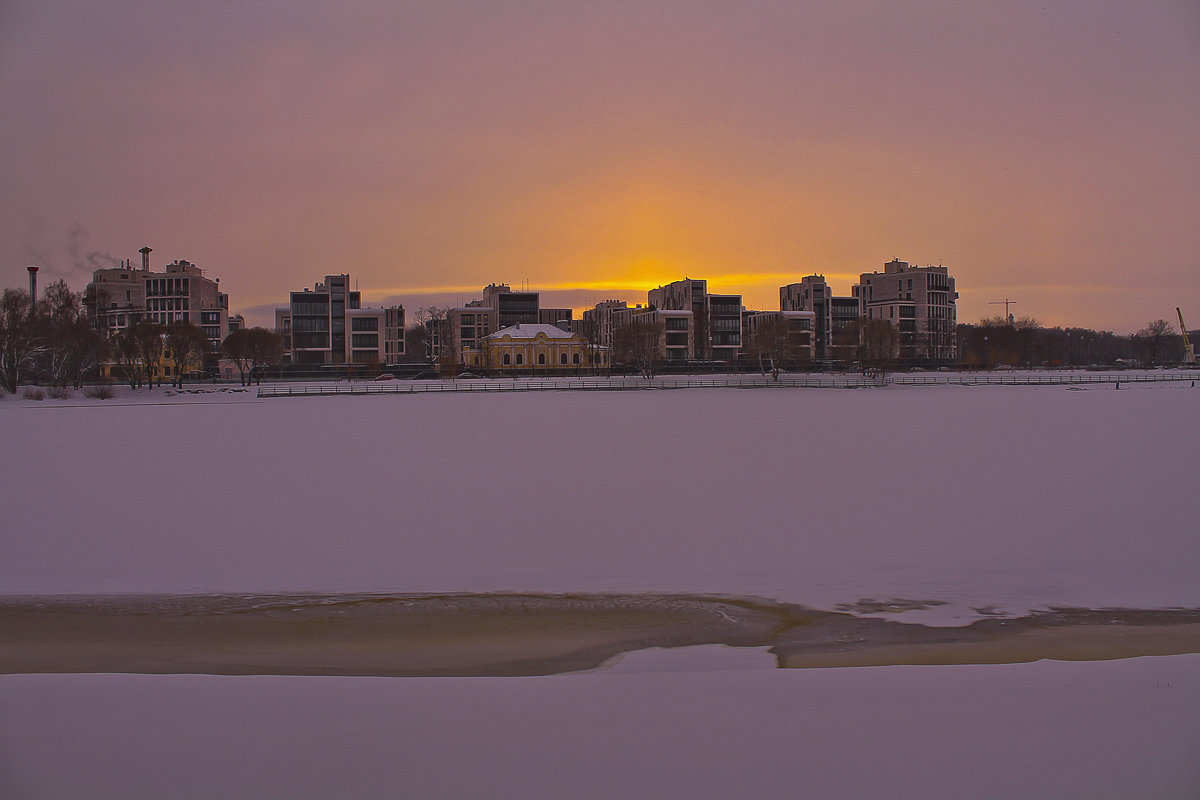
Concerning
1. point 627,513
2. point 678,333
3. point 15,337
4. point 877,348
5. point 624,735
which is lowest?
point 624,735

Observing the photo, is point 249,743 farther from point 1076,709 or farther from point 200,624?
point 1076,709

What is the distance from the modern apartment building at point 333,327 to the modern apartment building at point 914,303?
8108 cm

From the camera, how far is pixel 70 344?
66750 millimetres

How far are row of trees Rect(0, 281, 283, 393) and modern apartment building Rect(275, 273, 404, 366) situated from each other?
42715mm

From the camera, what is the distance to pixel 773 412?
42406 mm

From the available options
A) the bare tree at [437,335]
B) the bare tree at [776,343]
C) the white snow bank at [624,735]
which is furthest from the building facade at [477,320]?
A: the white snow bank at [624,735]

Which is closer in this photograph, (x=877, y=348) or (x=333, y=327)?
(x=877, y=348)

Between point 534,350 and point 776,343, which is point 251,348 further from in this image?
point 776,343

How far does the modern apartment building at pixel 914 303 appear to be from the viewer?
14400 cm

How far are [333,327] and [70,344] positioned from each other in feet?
228

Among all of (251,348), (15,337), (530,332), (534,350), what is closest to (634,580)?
(15,337)

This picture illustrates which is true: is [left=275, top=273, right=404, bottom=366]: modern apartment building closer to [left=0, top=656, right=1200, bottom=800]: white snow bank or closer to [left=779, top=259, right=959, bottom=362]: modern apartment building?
[left=779, top=259, right=959, bottom=362]: modern apartment building

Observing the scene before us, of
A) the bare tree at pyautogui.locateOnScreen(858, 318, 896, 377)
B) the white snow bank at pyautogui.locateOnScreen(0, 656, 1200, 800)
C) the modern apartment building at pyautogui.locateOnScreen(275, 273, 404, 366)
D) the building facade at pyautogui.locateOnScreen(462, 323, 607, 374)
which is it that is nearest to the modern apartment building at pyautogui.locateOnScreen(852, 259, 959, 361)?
the bare tree at pyautogui.locateOnScreen(858, 318, 896, 377)

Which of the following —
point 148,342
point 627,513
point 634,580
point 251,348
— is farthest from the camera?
point 251,348
